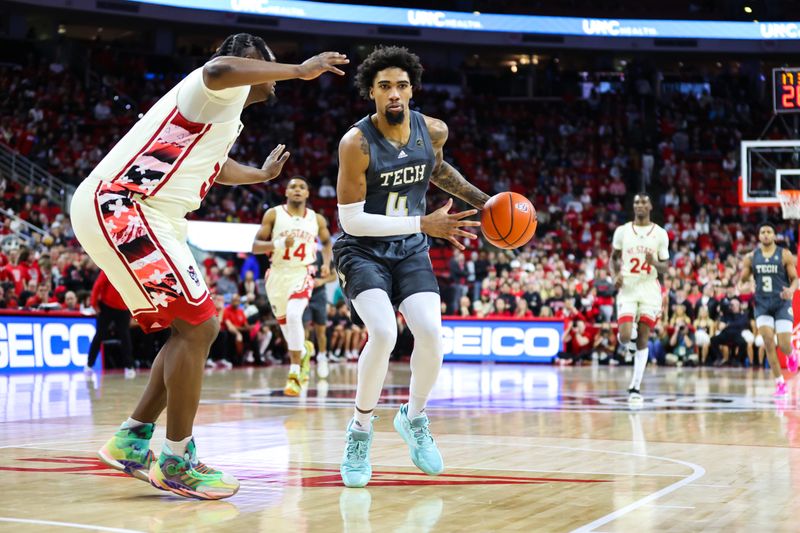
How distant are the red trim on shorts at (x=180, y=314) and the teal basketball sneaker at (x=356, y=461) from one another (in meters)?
1.07

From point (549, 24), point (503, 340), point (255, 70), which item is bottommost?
point (503, 340)

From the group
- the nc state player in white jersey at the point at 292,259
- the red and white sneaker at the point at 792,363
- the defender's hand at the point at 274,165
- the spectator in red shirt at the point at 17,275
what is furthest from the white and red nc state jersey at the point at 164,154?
the spectator in red shirt at the point at 17,275

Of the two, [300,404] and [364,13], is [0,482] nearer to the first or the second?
[300,404]

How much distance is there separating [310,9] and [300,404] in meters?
23.1

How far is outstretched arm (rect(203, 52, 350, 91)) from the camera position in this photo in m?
4.65

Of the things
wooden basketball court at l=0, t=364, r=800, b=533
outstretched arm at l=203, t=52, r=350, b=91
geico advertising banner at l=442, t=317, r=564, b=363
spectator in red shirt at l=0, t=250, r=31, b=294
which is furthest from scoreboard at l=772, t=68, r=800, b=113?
outstretched arm at l=203, t=52, r=350, b=91

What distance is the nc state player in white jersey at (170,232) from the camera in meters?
4.98

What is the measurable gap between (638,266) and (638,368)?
52.1 inches

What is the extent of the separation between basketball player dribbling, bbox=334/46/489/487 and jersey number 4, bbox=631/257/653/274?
22.7 feet

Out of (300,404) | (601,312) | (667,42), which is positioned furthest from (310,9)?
(300,404)

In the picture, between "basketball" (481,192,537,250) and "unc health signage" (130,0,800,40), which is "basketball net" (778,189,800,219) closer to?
"basketball" (481,192,537,250)

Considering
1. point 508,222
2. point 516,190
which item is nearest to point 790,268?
point 508,222

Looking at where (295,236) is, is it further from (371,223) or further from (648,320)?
(371,223)

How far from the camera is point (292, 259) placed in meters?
12.5
